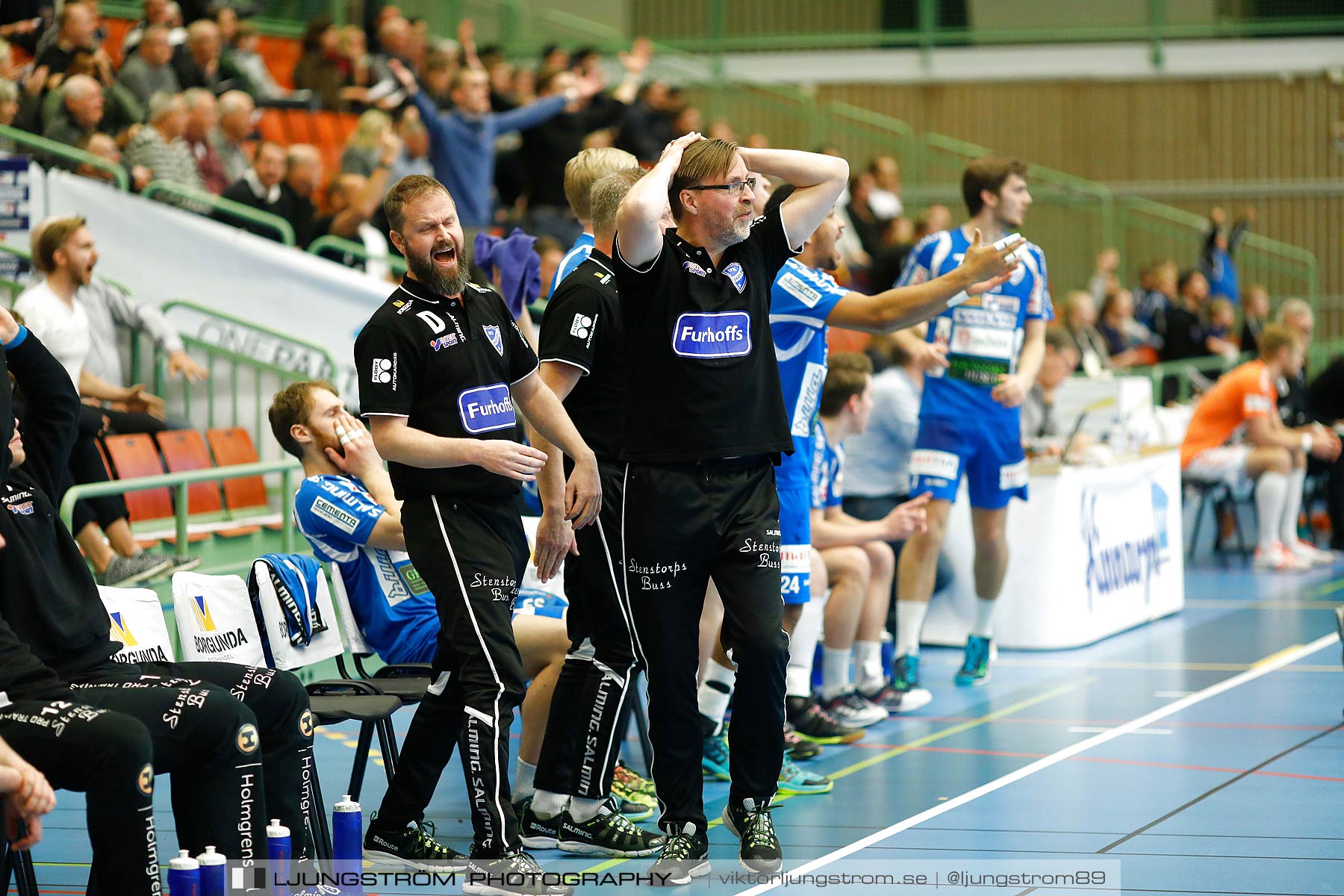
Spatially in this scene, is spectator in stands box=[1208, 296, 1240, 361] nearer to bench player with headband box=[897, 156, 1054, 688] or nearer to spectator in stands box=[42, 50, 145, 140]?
bench player with headband box=[897, 156, 1054, 688]

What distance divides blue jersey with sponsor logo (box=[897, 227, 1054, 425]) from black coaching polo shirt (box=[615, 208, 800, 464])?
2781 millimetres

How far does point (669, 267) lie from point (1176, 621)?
5.70 meters

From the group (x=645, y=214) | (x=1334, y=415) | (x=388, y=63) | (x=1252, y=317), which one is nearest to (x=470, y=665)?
(x=645, y=214)

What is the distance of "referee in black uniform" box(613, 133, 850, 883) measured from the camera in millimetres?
4289

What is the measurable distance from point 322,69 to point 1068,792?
32.3ft

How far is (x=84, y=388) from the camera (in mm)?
8031

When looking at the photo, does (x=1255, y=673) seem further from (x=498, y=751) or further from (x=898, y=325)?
(x=498, y=751)

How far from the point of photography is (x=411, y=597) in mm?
5078

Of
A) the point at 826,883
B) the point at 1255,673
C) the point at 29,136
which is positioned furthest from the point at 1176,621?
the point at 29,136

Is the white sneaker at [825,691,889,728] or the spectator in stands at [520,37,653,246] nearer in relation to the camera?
the white sneaker at [825,691,889,728]

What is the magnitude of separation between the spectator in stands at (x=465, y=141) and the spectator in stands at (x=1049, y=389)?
14.3 feet

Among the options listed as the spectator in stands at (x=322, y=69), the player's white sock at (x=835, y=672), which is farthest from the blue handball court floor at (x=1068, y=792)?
the spectator in stands at (x=322, y=69)

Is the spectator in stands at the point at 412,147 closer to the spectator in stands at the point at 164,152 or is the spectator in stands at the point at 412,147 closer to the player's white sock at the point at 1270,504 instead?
the spectator in stands at the point at 164,152

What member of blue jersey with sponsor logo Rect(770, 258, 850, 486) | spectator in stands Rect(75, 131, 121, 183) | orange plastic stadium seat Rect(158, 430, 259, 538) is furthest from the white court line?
spectator in stands Rect(75, 131, 121, 183)
